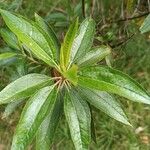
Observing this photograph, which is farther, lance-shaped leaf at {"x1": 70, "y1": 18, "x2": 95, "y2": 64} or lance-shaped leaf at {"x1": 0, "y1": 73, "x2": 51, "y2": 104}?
lance-shaped leaf at {"x1": 70, "y1": 18, "x2": 95, "y2": 64}

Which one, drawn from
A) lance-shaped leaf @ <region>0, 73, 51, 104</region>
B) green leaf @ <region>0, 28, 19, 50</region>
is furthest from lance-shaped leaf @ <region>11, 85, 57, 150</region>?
green leaf @ <region>0, 28, 19, 50</region>

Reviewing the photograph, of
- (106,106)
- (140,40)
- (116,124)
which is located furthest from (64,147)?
(106,106)

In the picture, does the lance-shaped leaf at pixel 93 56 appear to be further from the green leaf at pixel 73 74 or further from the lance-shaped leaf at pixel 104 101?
the green leaf at pixel 73 74

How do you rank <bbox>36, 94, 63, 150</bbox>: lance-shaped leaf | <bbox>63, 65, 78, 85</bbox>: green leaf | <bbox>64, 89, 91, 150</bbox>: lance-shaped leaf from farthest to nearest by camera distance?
<bbox>36, 94, 63, 150</bbox>: lance-shaped leaf < <bbox>64, 89, 91, 150</bbox>: lance-shaped leaf < <bbox>63, 65, 78, 85</bbox>: green leaf

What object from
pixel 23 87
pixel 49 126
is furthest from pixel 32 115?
pixel 49 126

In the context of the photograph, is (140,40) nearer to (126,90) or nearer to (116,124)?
(116,124)

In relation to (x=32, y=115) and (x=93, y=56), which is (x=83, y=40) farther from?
(x=32, y=115)

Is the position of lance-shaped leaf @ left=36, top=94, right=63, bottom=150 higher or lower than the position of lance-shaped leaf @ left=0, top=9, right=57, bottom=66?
lower

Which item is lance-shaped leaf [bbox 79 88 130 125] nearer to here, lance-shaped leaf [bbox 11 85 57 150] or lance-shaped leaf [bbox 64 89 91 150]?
lance-shaped leaf [bbox 64 89 91 150]
